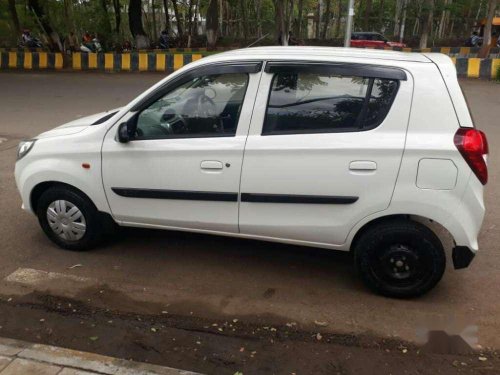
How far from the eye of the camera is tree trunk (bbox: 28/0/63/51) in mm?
18500

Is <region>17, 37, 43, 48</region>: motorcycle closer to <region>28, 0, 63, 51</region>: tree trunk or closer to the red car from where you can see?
<region>28, 0, 63, 51</region>: tree trunk

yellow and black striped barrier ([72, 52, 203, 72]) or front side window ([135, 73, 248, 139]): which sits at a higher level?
front side window ([135, 73, 248, 139])

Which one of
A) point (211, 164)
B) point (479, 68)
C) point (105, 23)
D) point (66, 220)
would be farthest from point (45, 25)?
point (211, 164)

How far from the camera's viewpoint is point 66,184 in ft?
13.8

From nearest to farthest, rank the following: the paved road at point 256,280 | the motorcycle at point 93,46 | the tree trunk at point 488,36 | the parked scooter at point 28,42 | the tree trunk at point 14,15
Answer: the paved road at point 256,280
the tree trunk at point 488,36
the tree trunk at point 14,15
the motorcycle at point 93,46
the parked scooter at point 28,42

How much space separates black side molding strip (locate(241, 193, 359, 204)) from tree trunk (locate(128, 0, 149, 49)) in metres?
20.1

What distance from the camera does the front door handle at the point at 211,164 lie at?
145 inches

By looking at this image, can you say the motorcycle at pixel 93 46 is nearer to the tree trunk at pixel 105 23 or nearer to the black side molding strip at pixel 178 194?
the tree trunk at pixel 105 23

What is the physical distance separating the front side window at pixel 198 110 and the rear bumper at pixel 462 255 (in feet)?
5.75

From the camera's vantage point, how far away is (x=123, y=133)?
12.6 ft

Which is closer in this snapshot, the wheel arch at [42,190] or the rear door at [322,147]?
the rear door at [322,147]

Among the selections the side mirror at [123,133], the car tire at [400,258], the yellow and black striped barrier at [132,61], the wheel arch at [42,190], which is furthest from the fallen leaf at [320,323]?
the yellow and black striped barrier at [132,61]

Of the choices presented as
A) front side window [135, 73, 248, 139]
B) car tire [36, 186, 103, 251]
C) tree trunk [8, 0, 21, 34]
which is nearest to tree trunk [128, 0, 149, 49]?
tree trunk [8, 0, 21, 34]

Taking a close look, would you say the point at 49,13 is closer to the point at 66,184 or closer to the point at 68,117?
the point at 68,117
